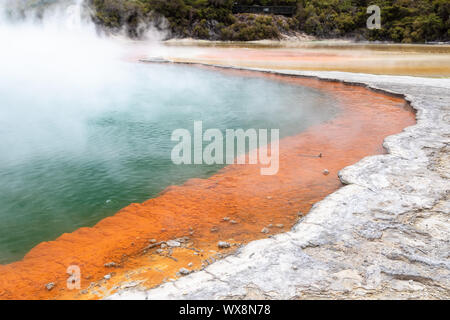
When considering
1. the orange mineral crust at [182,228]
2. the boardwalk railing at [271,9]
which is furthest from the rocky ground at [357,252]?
the boardwalk railing at [271,9]

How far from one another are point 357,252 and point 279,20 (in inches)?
1846

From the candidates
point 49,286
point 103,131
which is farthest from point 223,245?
point 103,131

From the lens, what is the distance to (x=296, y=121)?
756 cm

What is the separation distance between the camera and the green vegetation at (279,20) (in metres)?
36.4

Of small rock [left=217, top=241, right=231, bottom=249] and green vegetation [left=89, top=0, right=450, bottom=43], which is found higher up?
green vegetation [left=89, top=0, right=450, bottom=43]

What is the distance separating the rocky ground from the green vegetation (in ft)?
123

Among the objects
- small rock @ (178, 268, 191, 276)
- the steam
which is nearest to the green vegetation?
the steam

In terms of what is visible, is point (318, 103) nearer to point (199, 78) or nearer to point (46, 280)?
point (199, 78)

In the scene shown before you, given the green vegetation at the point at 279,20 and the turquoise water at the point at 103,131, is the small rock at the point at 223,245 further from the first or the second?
the green vegetation at the point at 279,20

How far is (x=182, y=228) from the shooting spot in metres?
3.41

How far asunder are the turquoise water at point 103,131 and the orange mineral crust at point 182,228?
308 mm

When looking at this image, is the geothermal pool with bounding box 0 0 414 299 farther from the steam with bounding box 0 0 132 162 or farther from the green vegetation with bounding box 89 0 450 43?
the green vegetation with bounding box 89 0 450 43

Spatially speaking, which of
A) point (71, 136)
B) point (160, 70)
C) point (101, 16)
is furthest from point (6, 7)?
point (71, 136)

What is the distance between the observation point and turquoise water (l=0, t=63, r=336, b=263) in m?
3.96
